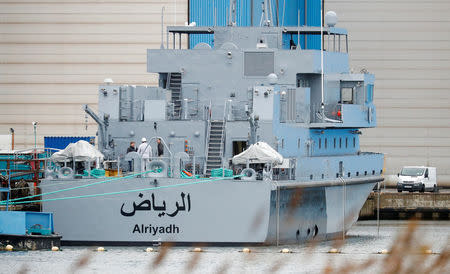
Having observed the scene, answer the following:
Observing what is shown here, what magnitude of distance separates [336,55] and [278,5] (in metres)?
6.75

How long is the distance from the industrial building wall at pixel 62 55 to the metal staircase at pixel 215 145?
18059 millimetres

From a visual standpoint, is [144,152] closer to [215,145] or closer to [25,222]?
[215,145]

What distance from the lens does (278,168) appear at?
2761cm

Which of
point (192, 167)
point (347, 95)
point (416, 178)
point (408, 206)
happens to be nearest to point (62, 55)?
point (416, 178)

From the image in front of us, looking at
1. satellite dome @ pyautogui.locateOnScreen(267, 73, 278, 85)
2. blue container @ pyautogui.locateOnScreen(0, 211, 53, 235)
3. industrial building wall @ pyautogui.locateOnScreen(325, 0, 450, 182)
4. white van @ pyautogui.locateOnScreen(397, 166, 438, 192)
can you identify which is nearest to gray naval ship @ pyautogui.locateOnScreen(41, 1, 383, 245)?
satellite dome @ pyautogui.locateOnScreen(267, 73, 278, 85)

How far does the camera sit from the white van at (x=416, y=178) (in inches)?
1789

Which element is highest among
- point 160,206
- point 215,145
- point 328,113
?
point 328,113

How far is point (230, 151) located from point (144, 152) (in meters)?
2.39

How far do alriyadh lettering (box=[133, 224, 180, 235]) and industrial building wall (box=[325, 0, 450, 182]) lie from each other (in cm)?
2265

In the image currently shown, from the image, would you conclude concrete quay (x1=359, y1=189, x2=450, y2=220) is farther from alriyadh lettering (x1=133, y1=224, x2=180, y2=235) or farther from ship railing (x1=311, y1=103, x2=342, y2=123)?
alriyadh lettering (x1=133, y1=224, x2=180, y2=235)

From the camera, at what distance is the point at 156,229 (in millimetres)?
26000

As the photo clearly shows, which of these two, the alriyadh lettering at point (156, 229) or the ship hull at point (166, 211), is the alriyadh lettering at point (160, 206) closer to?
the ship hull at point (166, 211)

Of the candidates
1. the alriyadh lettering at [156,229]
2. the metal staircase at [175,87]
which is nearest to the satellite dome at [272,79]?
the metal staircase at [175,87]

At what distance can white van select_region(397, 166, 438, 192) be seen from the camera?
45438 mm
